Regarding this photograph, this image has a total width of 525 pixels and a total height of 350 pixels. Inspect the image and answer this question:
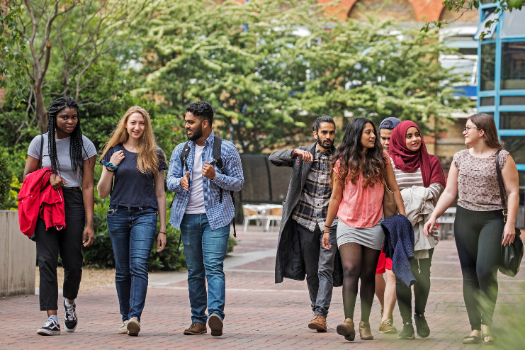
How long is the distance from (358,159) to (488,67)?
18339 mm

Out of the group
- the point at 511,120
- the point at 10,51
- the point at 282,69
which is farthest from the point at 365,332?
the point at 282,69

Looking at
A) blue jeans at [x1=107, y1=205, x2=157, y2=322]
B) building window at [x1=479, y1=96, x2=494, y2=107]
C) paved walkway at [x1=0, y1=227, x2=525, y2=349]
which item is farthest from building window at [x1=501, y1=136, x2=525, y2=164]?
blue jeans at [x1=107, y1=205, x2=157, y2=322]

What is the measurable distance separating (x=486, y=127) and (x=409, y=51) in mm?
22865

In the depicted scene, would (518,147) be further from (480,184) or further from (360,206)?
(360,206)

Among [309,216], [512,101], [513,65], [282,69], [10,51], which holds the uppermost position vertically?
[282,69]

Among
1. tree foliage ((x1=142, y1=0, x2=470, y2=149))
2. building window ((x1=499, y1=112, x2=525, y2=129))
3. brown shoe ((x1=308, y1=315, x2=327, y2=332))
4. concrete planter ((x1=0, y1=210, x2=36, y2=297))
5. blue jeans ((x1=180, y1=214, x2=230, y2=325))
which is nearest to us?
blue jeans ((x1=180, y1=214, x2=230, y2=325))

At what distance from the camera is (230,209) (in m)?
5.93

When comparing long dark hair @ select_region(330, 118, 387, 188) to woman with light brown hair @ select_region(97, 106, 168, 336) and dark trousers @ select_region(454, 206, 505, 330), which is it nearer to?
dark trousers @ select_region(454, 206, 505, 330)

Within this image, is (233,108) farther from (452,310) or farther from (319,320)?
(452,310)

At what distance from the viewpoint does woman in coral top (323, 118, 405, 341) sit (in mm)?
5570

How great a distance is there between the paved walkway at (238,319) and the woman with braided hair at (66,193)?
0.43 meters

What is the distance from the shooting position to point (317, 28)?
28094 millimetres

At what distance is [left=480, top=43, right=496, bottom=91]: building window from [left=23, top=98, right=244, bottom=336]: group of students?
18484 mm

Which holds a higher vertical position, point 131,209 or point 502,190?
point 502,190
